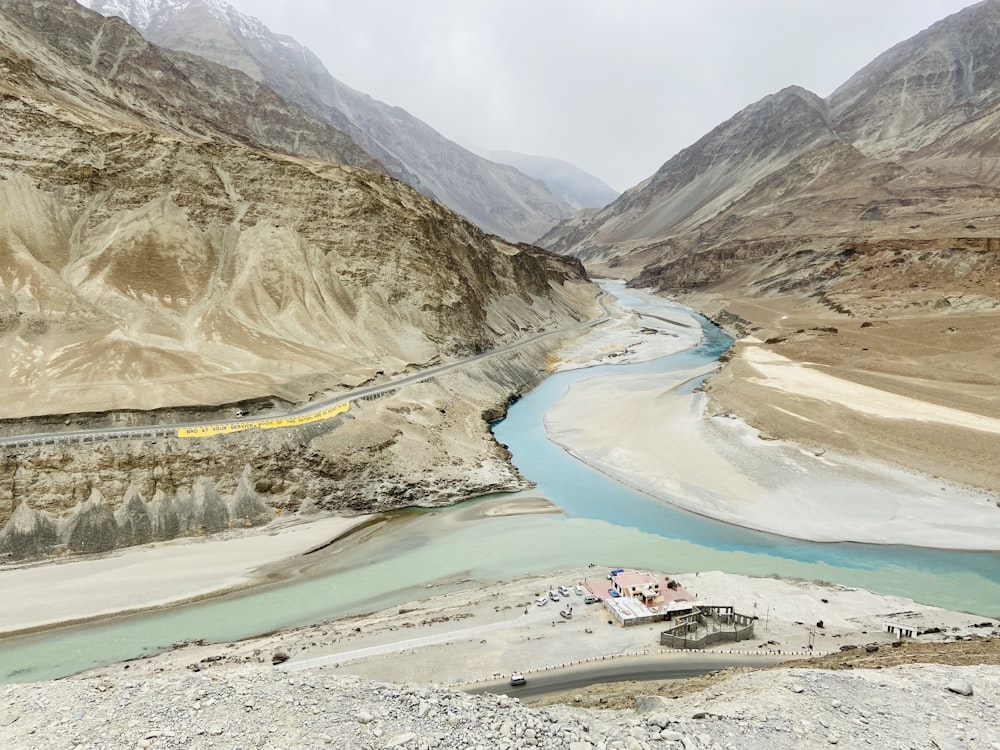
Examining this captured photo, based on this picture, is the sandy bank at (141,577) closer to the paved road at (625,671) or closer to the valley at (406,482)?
the valley at (406,482)

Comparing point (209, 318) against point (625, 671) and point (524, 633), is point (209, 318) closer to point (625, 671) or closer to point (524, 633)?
point (524, 633)

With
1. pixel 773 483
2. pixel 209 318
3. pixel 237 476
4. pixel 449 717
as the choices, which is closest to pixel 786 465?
pixel 773 483

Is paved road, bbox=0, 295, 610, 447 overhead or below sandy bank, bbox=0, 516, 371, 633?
overhead

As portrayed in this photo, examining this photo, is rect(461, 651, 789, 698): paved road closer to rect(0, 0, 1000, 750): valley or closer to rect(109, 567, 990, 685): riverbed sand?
rect(0, 0, 1000, 750): valley

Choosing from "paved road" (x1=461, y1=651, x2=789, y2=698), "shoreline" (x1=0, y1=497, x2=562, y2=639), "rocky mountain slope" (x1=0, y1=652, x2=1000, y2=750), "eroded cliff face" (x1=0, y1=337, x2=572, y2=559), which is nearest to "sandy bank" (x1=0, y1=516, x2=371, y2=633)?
"shoreline" (x1=0, y1=497, x2=562, y2=639)

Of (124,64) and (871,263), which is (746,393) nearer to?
(871,263)

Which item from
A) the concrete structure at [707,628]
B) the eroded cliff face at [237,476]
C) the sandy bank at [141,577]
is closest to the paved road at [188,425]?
the eroded cliff face at [237,476]

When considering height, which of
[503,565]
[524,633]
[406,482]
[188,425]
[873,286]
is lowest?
[524,633]
